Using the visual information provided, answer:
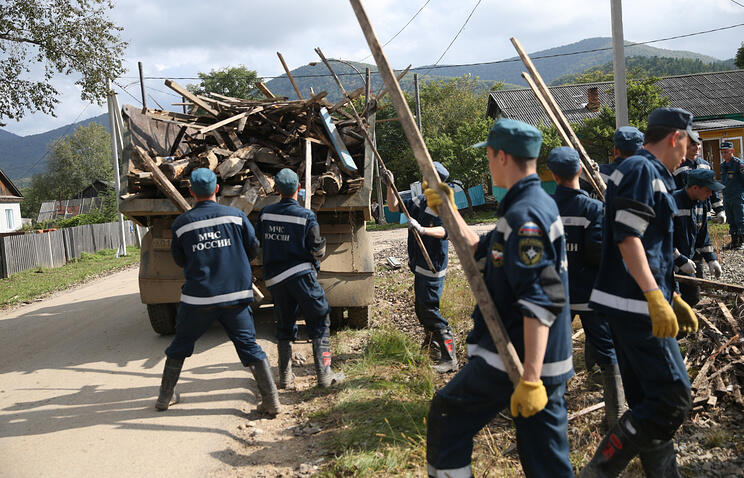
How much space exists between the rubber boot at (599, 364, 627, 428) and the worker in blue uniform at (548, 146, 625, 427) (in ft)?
0.12

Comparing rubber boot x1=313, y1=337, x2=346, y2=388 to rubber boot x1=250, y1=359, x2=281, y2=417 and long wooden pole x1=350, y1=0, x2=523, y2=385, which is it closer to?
rubber boot x1=250, y1=359, x2=281, y2=417

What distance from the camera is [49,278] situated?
49.4ft

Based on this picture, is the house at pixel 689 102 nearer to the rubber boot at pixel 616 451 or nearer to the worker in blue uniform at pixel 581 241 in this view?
the worker in blue uniform at pixel 581 241

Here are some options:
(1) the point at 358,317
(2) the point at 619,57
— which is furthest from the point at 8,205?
(2) the point at 619,57

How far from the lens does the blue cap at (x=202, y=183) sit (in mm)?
4285

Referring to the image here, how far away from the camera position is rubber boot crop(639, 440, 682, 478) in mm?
2648

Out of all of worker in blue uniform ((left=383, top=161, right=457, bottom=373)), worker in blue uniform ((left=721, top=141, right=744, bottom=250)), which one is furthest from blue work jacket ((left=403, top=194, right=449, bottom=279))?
worker in blue uniform ((left=721, top=141, right=744, bottom=250))

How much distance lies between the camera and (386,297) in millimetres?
8680

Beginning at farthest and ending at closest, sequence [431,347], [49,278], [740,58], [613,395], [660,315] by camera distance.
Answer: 1. [740,58]
2. [49,278]
3. [431,347]
4. [613,395]
5. [660,315]

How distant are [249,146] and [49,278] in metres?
11.5

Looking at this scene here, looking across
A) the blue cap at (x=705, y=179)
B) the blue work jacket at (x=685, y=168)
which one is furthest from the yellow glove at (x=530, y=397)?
the blue work jacket at (x=685, y=168)

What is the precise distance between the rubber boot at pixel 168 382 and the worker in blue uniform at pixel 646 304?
3.13 m

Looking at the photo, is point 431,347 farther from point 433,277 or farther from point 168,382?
point 168,382

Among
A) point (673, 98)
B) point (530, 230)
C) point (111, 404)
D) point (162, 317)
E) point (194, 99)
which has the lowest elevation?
point (111, 404)
